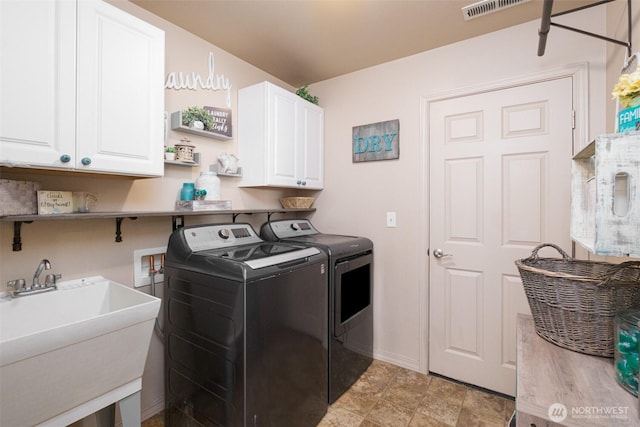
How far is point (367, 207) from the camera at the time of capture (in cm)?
261

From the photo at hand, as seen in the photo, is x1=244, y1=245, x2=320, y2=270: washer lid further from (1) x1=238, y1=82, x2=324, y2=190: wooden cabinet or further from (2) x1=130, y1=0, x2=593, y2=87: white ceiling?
(2) x1=130, y1=0, x2=593, y2=87: white ceiling

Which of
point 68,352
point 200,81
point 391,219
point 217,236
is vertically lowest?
point 68,352

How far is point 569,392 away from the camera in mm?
774

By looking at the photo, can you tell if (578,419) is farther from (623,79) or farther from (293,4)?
(293,4)

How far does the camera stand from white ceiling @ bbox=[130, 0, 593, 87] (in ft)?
5.83

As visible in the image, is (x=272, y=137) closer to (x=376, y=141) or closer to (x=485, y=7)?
(x=376, y=141)

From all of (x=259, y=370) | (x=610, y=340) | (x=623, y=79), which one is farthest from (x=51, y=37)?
(x=610, y=340)

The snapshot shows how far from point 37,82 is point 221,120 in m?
1.13

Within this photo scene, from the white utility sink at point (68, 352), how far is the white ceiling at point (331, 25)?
1693mm

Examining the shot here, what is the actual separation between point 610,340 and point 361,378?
1737mm

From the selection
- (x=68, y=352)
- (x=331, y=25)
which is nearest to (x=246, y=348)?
(x=68, y=352)

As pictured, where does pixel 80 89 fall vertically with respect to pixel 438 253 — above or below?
above

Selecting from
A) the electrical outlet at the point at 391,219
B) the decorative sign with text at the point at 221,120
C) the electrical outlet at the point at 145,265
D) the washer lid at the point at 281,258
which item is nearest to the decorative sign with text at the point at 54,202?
the electrical outlet at the point at 145,265

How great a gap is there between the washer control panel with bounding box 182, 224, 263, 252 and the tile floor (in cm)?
113
